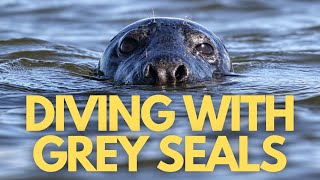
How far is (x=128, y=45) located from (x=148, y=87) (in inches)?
39.6

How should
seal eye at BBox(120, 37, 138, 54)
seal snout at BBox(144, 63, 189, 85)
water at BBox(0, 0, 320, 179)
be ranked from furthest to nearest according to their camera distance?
1. seal eye at BBox(120, 37, 138, 54)
2. seal snout at BBox(144, 63, 189, 85)
3. water at BBox(0, 0, 320, 179)

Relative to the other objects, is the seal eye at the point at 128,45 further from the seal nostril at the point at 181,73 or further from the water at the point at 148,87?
the seal nostril at the point at 181,73

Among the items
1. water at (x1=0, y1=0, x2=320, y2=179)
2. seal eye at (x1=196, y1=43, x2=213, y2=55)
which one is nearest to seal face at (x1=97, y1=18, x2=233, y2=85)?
seal eye at (x1=196, y1=43, x2=213, y2=55)

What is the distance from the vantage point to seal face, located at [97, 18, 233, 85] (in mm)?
6707

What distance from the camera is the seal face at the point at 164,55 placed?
6707mm

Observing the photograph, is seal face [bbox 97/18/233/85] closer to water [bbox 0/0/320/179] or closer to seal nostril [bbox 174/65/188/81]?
seal nostril [bbox 174/65/188/81]

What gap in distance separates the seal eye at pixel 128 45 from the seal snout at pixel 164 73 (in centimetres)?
81

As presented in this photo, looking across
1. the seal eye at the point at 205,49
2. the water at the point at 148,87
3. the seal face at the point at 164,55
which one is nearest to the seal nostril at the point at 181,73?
the seal face at the point at 164,55

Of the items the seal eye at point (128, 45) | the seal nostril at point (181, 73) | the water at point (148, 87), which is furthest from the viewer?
the seal eye at point (128, 45)

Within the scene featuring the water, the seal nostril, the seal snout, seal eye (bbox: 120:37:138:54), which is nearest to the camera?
the water

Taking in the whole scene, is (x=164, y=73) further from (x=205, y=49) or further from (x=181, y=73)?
(x=205, y=49)

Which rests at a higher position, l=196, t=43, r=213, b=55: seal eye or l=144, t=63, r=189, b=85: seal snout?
l=196, t=43, r=213, b=55: seal eye

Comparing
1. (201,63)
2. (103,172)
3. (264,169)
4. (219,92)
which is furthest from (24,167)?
(201,63)

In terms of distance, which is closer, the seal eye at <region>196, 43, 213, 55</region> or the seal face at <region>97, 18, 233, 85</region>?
the seal face at <region>97, 18, 233, 85</region>
